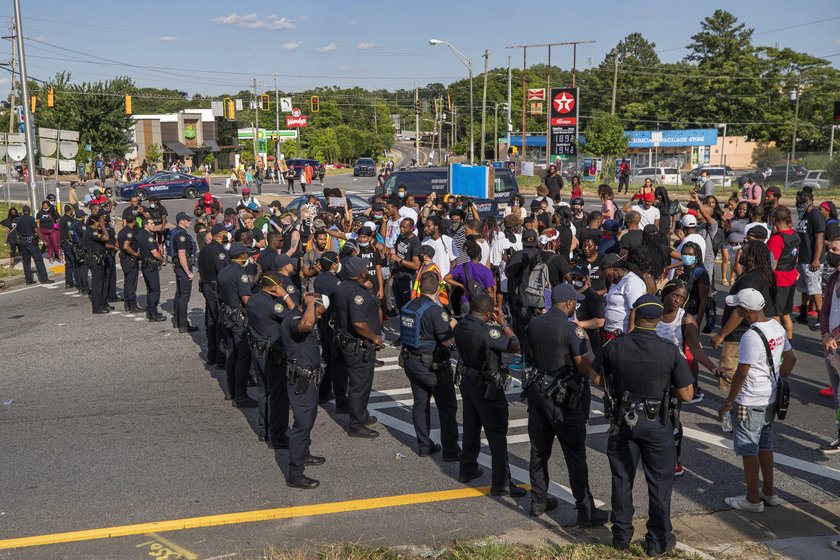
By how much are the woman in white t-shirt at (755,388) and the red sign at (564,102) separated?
40.6m

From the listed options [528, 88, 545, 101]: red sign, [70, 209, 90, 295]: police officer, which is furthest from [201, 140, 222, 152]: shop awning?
[70, 209, 90, 295]: police officer

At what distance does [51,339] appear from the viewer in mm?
13031

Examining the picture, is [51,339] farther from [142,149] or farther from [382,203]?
[142,149]

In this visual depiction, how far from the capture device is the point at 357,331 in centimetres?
795

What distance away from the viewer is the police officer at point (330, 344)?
878 cm

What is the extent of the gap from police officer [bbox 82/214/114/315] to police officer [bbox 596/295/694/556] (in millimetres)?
11378

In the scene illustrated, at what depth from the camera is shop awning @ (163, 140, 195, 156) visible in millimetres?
75375

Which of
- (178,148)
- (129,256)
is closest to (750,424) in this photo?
Result: (129,256)

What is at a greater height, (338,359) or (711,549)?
(338,359)

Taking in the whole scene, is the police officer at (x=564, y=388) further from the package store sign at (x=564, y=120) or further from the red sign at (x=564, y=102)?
the red sign at (x=564, y=102)

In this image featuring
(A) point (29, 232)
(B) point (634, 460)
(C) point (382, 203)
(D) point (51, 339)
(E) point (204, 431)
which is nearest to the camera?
(B) point (634, 460)

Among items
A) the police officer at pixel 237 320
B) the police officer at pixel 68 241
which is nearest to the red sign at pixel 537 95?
the police officer at pixel 68 241

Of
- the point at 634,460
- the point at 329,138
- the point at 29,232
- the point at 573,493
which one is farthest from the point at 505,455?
the point at 329,138

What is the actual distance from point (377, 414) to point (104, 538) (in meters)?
3.51
